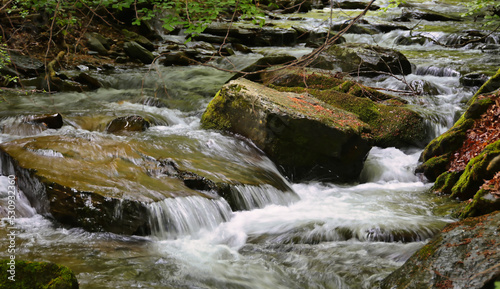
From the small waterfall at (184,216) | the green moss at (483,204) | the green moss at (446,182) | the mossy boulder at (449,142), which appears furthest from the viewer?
the mossy boulder at (449,142)

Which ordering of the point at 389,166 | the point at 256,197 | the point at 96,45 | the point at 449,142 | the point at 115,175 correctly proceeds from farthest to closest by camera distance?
1. the point at 96,45
2. the point at 389,166
3. the point at 449,142
4. the point at 256,197
5. the point at 115,175

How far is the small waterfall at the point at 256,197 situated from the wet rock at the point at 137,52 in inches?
355

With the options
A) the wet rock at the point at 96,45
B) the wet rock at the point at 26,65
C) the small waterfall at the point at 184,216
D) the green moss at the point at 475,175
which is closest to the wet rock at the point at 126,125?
the small waterfall at the point at 184,216

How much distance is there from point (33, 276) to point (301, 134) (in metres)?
4.87

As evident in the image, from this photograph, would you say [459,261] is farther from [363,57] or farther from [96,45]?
[96,45]

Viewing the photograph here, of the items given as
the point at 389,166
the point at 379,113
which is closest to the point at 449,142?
the point at 389,166

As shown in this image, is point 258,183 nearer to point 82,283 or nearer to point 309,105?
point 309,105

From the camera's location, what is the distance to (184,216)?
4.84m

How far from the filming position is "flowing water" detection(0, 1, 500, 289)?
388 centimetres

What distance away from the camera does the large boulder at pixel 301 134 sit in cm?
677

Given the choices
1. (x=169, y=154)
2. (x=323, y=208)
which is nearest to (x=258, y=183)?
(x=323, y=208)

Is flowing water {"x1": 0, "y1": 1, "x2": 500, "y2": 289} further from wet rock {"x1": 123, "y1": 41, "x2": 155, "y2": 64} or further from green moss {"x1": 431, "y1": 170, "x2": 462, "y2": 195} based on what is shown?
wet rock {"x1": 123, "y1": 41, "x2": 155, "y2": 64}

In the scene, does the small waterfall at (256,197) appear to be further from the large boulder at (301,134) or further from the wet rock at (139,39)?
the wet rock at (139,39)

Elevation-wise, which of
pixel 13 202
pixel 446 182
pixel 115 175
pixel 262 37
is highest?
pixel 262 37
